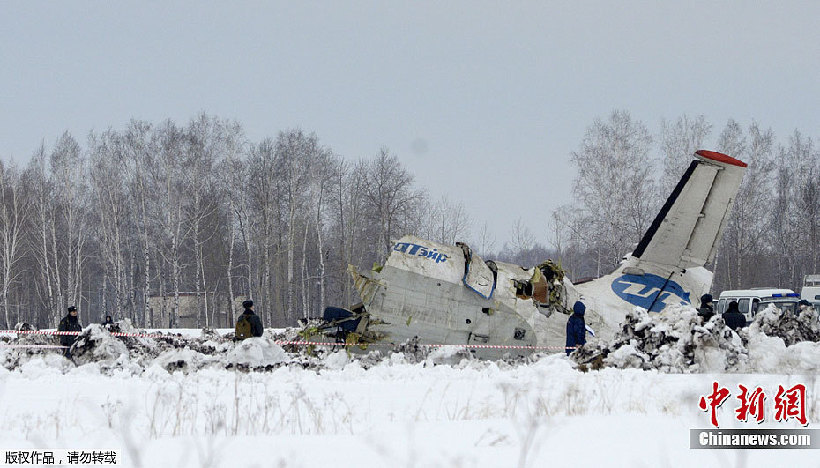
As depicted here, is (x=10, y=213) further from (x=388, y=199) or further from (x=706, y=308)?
(x=706, y=308)

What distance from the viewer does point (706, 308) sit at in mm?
16062

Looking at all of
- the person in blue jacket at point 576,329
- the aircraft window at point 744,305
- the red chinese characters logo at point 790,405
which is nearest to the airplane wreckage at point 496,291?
the person in blue jacket at point 576,329

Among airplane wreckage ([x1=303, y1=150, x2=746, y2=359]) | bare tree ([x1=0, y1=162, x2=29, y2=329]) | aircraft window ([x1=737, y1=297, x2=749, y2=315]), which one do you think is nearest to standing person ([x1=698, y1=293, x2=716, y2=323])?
airplane wreckage ([x1=303, y1=150, x2=746, y2=359])

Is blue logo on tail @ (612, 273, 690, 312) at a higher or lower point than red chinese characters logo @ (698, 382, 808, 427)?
higher

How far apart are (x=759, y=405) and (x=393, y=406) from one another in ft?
12.5

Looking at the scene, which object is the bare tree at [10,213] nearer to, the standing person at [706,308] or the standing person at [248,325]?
the standing person at [248,325]

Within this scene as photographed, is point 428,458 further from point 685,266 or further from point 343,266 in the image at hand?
point 343,266

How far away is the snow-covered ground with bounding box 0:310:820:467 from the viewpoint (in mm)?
5172

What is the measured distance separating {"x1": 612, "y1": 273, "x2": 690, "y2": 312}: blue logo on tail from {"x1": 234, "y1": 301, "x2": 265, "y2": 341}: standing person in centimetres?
843

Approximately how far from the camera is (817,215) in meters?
50.6

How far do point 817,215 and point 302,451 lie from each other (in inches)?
2106

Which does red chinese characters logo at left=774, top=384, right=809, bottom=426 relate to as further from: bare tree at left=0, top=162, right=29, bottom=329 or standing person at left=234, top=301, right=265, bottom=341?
bare tree at left=0, top=162, right=29, bottom=329

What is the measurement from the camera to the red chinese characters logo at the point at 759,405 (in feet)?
22.7

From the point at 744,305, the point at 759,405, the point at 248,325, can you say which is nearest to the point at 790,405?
the point at 759,405
